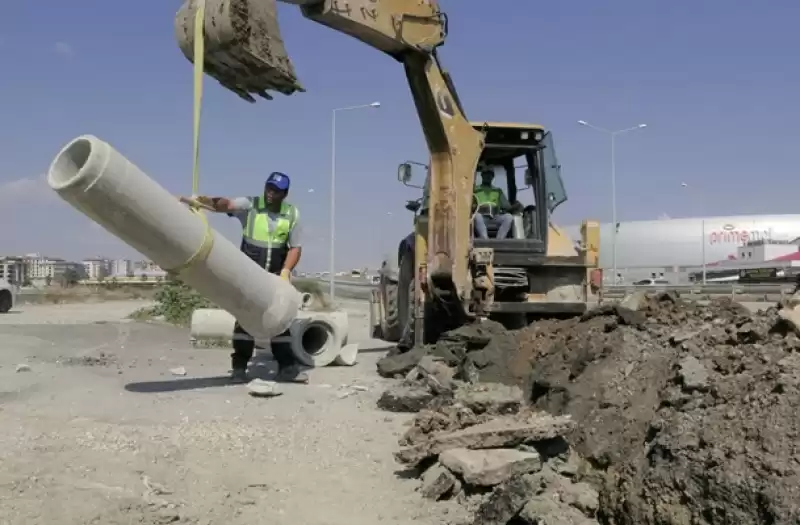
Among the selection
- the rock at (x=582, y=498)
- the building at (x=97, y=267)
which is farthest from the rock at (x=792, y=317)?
the building at (x=97, y=267)

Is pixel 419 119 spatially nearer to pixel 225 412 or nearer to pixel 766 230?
pixel 225 412

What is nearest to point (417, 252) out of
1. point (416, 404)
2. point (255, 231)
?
point (255, 231)

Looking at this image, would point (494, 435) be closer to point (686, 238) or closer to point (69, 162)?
point (69, 162)

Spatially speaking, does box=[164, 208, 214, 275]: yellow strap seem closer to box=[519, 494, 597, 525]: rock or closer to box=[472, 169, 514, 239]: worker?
box=[519, 494, 597, 525]: rock

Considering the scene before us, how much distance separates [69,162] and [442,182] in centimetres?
444

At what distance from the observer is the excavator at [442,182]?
6609 mm

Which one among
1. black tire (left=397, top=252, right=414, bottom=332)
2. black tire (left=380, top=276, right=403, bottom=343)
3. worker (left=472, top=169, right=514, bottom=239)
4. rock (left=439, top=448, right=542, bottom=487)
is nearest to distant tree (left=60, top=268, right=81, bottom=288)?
black tire (left=380, top=276, right=403, bottom=343)

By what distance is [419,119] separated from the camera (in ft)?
30.2

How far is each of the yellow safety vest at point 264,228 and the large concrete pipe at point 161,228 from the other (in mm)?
1086

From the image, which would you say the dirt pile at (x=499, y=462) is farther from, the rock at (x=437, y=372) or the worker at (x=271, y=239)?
the worker at (x=271, y=239)

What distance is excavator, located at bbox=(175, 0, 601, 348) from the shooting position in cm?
661

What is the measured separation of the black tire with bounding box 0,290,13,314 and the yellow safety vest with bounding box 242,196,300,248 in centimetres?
1834

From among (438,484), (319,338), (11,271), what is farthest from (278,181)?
(11,271)

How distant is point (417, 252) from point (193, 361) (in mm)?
3068
